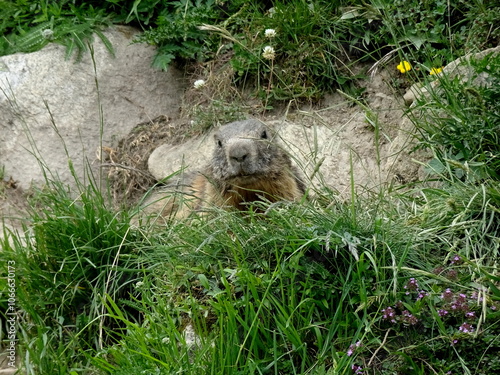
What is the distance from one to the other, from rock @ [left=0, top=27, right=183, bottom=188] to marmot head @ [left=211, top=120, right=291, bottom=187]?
252 cm

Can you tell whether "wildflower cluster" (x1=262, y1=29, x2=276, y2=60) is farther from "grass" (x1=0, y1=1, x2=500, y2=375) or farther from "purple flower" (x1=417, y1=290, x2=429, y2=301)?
"purple flower" (x1=417, y1=290, x2=429, y2=301)

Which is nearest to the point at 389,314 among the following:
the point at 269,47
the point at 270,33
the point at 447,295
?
the point at 447,295

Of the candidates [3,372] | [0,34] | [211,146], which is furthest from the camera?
[0,34]

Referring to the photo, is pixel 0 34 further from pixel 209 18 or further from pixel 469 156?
pixel 469 156

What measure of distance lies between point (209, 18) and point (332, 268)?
14.9 feet

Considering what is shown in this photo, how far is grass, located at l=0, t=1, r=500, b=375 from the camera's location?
417 centimetres

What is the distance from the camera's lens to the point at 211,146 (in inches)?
317

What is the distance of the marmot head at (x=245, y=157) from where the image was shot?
5.92m

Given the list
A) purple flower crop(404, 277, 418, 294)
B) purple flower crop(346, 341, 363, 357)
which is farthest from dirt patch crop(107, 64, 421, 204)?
purple flower crop(346, 341, 363, 357)

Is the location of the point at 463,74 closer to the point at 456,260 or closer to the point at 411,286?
the point at 456,260

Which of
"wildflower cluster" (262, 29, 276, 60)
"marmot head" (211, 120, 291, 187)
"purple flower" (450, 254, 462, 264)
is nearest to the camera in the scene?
"purple flower" (450, 254, 462, 264)

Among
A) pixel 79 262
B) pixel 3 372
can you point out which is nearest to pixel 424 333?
pixel 79 262

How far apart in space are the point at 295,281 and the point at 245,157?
1.62 m

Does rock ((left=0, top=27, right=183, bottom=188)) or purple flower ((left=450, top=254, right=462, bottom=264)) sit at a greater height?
purple flower ((left=450, top=254, right=462, bottom=264))
